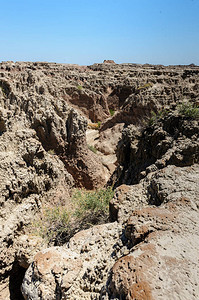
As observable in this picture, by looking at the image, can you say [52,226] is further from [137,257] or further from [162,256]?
[162,256]

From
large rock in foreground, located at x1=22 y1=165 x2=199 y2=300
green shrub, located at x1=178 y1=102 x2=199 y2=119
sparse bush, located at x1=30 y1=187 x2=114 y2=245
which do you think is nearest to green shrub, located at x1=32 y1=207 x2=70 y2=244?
sparse bush, located at x1=30 y1=187 x2=114 y2=245

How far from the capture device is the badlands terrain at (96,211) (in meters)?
2.19

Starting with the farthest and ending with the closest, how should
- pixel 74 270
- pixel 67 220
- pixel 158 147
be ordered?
pixel 158 147
pixel 67 220
pixel 74 270

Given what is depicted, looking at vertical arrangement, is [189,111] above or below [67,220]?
above

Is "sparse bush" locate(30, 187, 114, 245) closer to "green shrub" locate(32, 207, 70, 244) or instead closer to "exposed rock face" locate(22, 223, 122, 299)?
"green shrub" locate(32, 207, 70, 244)

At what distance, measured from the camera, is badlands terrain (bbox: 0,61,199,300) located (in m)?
2.19

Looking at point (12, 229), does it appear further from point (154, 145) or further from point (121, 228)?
point (154, 145)

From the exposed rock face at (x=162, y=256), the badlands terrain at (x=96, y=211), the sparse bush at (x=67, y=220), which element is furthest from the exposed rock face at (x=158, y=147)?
the exposed rock face at (x=162, y=256)

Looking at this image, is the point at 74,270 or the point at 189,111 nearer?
the point at 74,270

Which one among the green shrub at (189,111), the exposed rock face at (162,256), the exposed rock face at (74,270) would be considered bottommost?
the exposed rock face at (74,270)

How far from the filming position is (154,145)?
6215 millimetres

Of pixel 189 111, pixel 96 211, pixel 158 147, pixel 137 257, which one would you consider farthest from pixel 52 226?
pixel 189 111

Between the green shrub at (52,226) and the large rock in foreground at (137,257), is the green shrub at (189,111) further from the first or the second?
the green shrub at (52,226)

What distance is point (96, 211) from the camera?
5.18m
